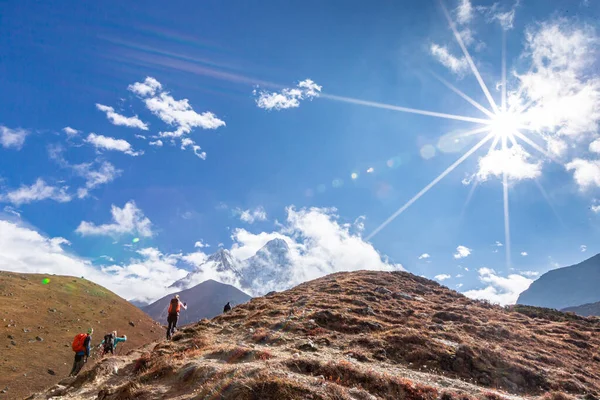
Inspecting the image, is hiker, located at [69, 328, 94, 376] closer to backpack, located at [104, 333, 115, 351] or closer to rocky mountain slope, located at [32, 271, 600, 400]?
rocky mountain slope, located at [32, 271, 600, 400]

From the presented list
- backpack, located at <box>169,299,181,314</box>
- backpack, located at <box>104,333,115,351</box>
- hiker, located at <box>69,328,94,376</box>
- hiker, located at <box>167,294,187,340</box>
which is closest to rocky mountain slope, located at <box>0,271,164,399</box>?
backpack, located at <box>104,333,115,351</box>

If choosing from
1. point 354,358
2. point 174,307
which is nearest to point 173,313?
point 174,307

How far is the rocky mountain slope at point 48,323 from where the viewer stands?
36.3 m

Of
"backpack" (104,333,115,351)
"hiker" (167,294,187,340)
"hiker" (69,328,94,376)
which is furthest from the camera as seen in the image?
"backpack" (104,333,115,351)

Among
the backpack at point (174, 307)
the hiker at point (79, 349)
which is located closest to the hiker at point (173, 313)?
the backpack at point (174, 307)

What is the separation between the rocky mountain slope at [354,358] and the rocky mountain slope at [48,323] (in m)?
24.0

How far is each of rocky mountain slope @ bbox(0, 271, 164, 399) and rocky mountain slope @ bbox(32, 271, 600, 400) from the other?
2401 centimetres

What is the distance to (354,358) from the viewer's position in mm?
17359

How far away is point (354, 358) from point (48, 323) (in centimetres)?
5323

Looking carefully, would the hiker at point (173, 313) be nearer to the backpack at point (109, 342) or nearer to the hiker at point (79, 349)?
the backpack at point (109, 342)

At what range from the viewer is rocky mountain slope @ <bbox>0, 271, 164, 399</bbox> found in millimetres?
36281

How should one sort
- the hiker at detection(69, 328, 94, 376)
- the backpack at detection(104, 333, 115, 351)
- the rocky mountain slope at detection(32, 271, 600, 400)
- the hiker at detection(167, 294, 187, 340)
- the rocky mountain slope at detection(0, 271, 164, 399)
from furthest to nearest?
the rocky mountain slope at detection(0, 271, 164, 399)
the backpack at detection(104, 333, 115, 351)
the hiker at detection(167, 294, 187, 340)
the hiker at detection(69, 328, 94, 376)
the rocky mountain slope at detection(32, 271, 600, 400)

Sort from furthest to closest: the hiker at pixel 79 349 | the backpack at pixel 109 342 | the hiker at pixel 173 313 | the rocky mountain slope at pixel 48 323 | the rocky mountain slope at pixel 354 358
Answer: the rocky mountain slope at pixel 48 323
the backpack at pixel 109 342
the hiker at pixel 173 313
the hiker at pixel 79 349
the rocky mountain slope at pixel 354 358

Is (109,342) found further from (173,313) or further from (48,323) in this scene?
(48,323)
